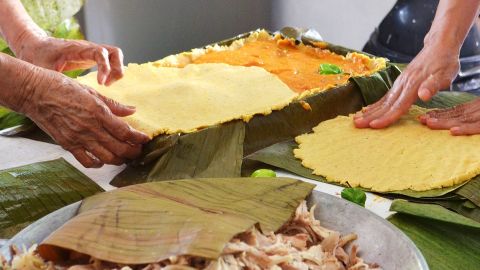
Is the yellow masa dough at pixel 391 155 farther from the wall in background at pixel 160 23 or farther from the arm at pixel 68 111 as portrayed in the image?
the wall in background at pixel 160 23

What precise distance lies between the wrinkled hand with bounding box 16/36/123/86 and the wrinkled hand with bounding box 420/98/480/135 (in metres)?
1.25

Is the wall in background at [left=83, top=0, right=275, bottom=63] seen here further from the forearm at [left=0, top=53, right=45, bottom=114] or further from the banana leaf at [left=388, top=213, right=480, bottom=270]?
the banana leaf at [left=388, top=213, right=480, bottom=270]

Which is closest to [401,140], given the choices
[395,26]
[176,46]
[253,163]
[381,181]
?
A: [381,181]

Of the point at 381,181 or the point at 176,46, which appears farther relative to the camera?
the point at 176,46

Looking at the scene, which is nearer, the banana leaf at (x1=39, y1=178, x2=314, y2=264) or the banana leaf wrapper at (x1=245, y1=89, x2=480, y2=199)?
the banana leaf at (x1=39, y1=178, x2=314, y2=264)

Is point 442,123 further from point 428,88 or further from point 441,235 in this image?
point 441,235

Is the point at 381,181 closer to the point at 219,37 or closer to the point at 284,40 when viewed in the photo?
the point at 284,40

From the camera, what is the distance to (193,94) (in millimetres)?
2512

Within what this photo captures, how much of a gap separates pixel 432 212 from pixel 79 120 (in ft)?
3.78

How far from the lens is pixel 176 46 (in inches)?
212

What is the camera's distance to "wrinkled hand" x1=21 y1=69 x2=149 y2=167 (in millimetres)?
2051

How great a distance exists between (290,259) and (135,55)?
4277 millimetres

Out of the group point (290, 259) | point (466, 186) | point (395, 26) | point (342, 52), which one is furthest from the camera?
point (395, 26)

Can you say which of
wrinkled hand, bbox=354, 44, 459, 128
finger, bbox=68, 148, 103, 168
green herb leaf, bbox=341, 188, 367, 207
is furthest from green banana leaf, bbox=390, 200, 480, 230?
finger, bbox=68, 148, 103, 168
